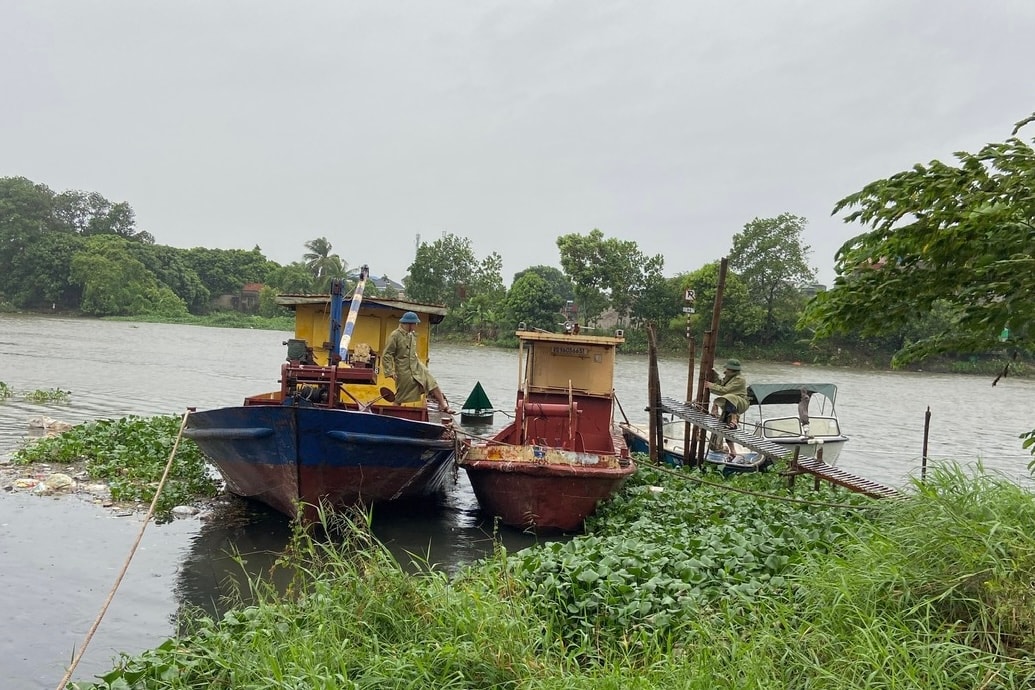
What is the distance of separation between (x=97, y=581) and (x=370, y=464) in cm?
309

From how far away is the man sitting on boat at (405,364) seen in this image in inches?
400

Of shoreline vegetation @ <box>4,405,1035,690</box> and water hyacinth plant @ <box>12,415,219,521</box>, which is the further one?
water hyacinth plant @ <box>12,415,219,521</box>

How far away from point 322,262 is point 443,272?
12.3m

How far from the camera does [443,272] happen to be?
2559 inches

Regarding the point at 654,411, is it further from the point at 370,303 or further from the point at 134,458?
the point at 134,458

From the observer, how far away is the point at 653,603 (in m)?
5.34

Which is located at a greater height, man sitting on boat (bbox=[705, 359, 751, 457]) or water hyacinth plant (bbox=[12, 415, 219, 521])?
man sitting on boat (bbox=[705, 359, 751, 457])

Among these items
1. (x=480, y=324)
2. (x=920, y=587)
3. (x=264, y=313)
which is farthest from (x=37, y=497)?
(x=264, y=313)

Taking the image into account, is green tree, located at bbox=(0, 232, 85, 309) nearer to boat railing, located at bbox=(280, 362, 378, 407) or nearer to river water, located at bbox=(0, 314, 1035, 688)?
river water, located at bbox=(0, 314, 1035, 688)

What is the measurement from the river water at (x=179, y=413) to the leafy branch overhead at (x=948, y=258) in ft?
4.46

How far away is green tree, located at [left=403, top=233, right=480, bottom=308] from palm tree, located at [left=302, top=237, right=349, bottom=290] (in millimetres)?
8205

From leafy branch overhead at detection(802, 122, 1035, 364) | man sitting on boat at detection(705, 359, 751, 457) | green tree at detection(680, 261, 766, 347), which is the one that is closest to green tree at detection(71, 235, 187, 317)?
green tree at detection(680, 261, 766, 347)

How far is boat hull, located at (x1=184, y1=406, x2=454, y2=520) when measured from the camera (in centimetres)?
870

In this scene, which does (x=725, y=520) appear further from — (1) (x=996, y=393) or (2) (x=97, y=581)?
(1) (x=996, y=393)
